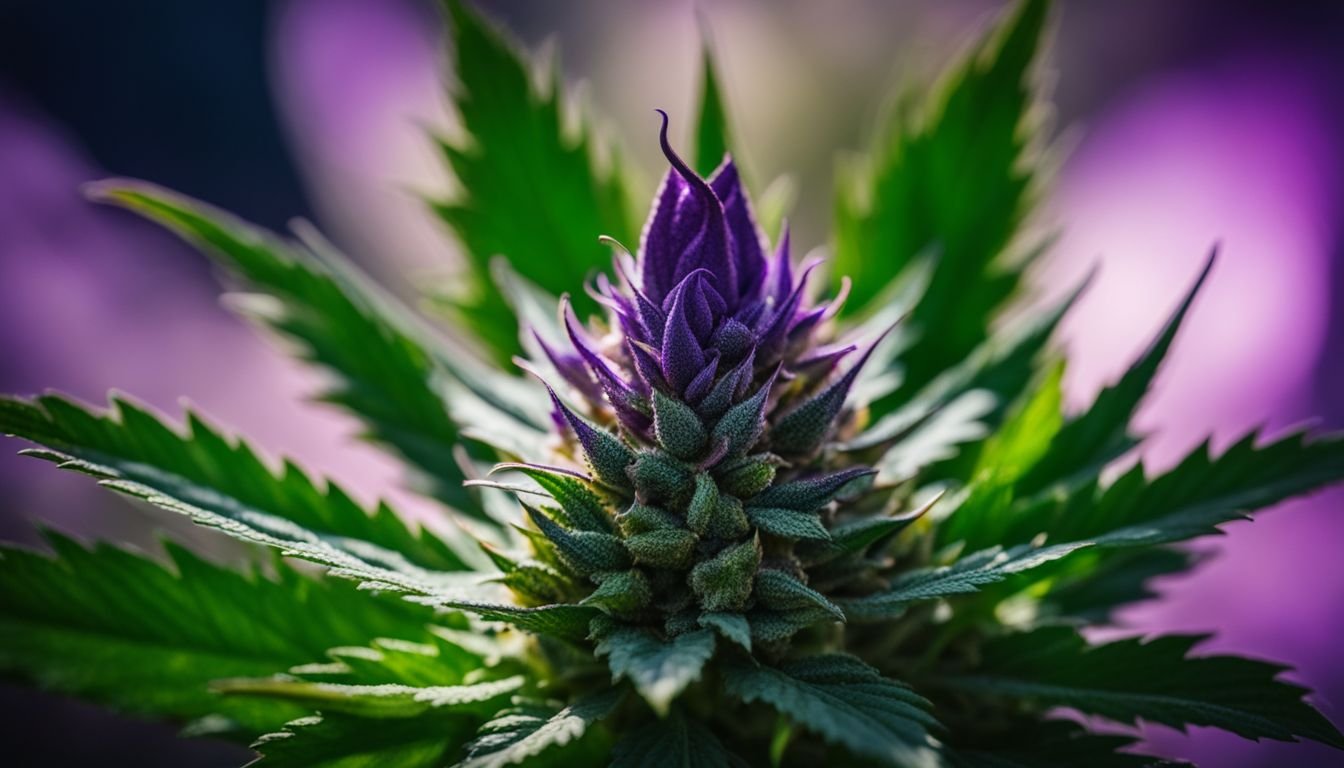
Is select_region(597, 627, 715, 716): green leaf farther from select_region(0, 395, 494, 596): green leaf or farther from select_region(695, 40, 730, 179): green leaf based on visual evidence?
select_region(695, 40, 730, 179): green leaf

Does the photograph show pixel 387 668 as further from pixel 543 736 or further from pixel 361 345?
pixel 361 345

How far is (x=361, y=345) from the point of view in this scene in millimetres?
961

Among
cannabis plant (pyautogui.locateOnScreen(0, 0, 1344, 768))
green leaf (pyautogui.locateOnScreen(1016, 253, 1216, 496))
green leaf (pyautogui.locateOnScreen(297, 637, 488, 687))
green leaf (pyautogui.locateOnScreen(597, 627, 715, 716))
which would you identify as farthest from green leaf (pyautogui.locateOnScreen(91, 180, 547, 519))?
green leaf (pyautogui.locateOnScreen(1016, 253, 1216, 496))

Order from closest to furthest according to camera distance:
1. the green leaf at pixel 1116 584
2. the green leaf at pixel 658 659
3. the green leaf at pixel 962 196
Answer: the green leaf at pixel 658 659 → the green leaf at pixel 1116 584 → the green leaf at pixel 962 196

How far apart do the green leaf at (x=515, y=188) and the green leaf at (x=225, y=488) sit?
30cm

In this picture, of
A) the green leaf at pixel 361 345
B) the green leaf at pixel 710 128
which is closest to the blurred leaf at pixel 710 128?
the green leaf at pixel 710 128

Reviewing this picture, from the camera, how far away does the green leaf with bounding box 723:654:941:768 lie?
50cm

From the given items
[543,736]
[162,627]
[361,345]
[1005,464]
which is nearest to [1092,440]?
[1005,464]

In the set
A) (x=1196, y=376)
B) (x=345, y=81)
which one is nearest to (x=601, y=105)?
(x=345, y=81)

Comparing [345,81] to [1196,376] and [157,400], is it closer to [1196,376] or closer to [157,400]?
[157,400]

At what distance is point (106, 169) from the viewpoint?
2350 mm

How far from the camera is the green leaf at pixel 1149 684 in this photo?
2.12ft

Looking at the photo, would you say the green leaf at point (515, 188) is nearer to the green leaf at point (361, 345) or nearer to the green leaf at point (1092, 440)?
the green leaf at point (361, 345)

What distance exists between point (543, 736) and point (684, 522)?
0.52ft
